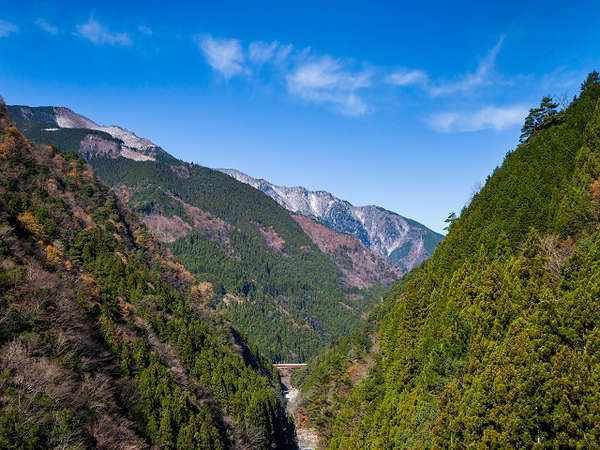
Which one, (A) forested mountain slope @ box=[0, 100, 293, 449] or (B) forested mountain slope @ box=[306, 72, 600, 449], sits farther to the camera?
(A) forested mountain slope @ box=[0, 100, 293, 449]

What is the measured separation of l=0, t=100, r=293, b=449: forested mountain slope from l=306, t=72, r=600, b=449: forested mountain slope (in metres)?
21.8

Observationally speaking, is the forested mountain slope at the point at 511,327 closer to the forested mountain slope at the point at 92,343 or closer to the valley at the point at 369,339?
the valley at the point at 369,339

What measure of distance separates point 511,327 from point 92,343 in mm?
42688

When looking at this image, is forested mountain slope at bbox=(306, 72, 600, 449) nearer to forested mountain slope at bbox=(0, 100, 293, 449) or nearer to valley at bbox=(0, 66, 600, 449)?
valley at bbox=(0, 66, 600, 449)

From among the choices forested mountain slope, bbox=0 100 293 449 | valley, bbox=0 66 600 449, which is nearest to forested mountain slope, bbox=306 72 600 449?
valley, bbox=0 66 600 449

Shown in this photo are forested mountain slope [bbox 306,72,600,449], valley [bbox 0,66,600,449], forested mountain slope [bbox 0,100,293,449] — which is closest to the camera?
forested mountain slope [bbox 306,72,600,449]

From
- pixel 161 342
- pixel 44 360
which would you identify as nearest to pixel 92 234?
pixel 161 342

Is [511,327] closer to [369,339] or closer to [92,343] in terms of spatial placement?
[92,343]

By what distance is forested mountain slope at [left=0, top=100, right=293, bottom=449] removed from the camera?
101ft

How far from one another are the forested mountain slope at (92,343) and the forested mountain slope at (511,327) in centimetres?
2183

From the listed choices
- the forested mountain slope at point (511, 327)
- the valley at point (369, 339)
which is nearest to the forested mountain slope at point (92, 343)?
the valley at point (369, 339)

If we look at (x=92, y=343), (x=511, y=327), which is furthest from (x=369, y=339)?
(x=511, y=327)

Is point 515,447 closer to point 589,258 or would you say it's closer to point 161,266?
A: point 589,258

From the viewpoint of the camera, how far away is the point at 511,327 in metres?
28.6
